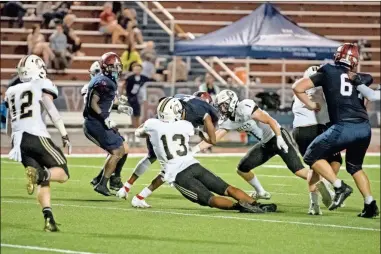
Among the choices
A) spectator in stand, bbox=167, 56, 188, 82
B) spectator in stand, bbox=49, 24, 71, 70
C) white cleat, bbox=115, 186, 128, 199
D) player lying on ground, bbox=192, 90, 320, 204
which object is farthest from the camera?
spectator in stand, bbox=167, 56, 188, 82

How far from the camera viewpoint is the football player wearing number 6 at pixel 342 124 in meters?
13.0

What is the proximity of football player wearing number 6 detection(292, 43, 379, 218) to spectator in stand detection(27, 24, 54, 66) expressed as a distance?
14926mm

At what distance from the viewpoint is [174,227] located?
12.1m

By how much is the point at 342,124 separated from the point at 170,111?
175 cm

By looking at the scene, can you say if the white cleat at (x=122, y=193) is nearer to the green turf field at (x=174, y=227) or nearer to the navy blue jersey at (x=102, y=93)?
the green turf field at (x=174, y=227)

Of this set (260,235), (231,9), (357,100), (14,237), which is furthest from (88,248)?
(231,9)

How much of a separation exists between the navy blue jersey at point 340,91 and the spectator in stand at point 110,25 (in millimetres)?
16485

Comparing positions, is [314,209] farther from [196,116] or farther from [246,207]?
[196,116]

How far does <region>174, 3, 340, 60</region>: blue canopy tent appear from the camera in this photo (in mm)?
25469

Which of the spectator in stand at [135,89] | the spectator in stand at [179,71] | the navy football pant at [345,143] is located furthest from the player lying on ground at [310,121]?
the spectator in stand at [179,71]

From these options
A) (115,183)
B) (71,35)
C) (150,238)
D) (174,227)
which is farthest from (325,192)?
(71,35)

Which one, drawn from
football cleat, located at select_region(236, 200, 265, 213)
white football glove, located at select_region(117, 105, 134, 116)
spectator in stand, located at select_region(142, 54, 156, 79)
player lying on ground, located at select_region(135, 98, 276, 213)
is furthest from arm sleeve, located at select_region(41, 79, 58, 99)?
spectator in stand, located at select_region(142, 54, 156, 79)

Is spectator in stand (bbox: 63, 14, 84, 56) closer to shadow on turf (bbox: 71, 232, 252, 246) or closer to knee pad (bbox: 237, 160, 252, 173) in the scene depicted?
knee pad (bbox: 237, 160, 252, 173)

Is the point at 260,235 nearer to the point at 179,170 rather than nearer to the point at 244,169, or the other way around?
the point at 179,170
